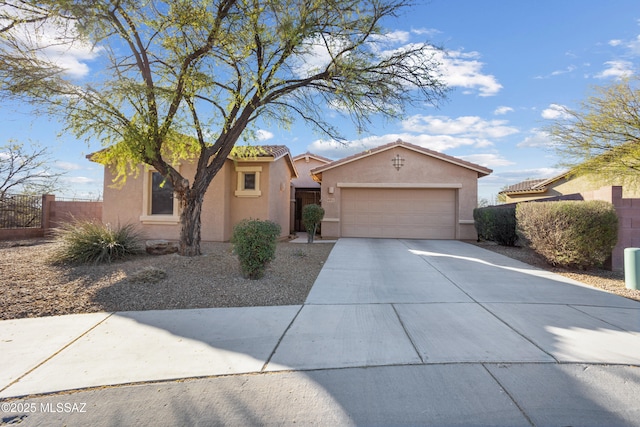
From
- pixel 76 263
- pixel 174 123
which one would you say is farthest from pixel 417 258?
pixel 76 263

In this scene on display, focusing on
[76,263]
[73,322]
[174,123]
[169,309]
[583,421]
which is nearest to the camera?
[583,421]

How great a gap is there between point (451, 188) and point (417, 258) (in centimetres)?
626

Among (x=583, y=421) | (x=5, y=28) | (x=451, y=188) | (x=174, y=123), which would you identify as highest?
(x=5, y=28)

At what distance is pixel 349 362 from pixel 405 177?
40.3ft

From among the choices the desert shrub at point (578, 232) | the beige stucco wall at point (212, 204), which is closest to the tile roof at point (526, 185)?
the desert shrub at point (578, 232)

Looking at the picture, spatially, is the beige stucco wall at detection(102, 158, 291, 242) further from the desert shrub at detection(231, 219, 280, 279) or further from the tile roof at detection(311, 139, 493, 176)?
the desert shrub at detection(231, 219, 280, 279)

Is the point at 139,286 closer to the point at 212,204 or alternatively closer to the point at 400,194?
the point at 212,204

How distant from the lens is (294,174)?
1869 cm

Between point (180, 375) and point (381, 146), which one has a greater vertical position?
point (381, 146)

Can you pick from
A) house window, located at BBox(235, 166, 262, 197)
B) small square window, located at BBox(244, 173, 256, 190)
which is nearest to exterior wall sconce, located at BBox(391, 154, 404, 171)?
house window, located at BBox(235, 166, 262, 197)

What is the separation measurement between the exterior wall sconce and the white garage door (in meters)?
1.02

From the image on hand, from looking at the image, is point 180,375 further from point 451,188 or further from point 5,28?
point 451,188

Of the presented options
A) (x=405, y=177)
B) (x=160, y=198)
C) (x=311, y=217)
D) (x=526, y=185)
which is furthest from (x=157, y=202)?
(x=526, y=185)

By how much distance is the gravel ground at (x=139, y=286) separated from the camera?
5.15 metres
